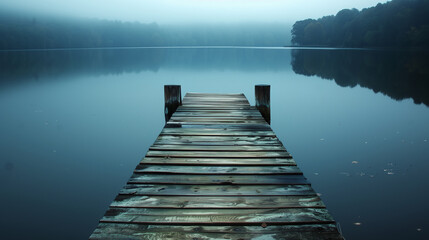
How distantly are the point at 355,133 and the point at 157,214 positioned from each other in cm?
988

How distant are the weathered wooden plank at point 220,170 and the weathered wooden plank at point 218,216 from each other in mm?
1007

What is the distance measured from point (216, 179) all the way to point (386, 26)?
109000 millimetres

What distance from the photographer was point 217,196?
354cm

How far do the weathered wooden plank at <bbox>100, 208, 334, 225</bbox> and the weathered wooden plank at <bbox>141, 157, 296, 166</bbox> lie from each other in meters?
1.35

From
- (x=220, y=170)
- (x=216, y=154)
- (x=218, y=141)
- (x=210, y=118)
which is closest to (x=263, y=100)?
(x=210, y=118)

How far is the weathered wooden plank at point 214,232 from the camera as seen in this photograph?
277 cm

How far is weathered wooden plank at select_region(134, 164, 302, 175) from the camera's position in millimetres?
4207

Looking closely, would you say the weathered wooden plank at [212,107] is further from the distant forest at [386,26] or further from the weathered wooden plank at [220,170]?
the distant forest at [386,26]

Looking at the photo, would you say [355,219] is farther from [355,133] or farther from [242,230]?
[355,133]

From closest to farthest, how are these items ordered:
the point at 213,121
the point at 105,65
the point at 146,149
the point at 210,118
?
1. the point at 213,121
2. the point at 210,118
3. the point at 146,149
4. the point at 105,65

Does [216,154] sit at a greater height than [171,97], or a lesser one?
lesser

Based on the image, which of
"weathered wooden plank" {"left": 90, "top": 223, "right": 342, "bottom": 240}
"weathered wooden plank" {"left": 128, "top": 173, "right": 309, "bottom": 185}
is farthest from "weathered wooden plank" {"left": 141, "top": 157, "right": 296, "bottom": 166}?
"weathered wooden plank" {"left": 90, "top": 223, "right": 342, "bottom": 240}

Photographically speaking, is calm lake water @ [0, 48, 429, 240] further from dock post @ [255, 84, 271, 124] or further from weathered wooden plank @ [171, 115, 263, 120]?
weathered wooden plank @ [171, 115, 263, 120]

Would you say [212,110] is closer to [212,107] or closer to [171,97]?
[212,107]
